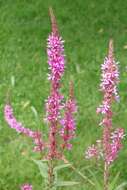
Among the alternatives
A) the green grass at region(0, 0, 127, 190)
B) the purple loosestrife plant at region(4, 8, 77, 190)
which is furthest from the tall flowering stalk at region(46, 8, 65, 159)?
the green grass at region(0, 0, 127, 190)

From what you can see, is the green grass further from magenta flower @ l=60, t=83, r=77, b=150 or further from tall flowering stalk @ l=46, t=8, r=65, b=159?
tall flowering stalk @ l=46, t=8, r=65, b=159

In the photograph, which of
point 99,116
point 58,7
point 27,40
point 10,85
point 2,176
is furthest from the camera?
point 58,7

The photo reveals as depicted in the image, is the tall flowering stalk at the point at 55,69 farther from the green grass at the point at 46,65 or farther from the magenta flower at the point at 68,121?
the green grass at the point at 46,65

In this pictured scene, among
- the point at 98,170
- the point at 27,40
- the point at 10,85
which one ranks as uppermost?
the point at 27,40

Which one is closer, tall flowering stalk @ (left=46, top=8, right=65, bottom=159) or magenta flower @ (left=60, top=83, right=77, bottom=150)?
tall flowering stalk @ (left=46, top=8, right=65, bottom=159)

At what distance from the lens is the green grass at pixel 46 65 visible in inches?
213

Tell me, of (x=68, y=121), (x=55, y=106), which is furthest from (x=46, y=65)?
(x=55, y=106)

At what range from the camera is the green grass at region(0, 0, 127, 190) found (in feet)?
17.7

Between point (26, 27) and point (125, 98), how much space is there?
2157mm

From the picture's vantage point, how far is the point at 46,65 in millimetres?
7074

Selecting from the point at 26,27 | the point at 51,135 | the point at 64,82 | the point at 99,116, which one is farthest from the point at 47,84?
the point at 51,135

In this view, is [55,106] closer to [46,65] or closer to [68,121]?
[68,121]

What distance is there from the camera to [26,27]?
7.85 metres

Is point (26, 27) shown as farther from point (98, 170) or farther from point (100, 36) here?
point (98, 170)
